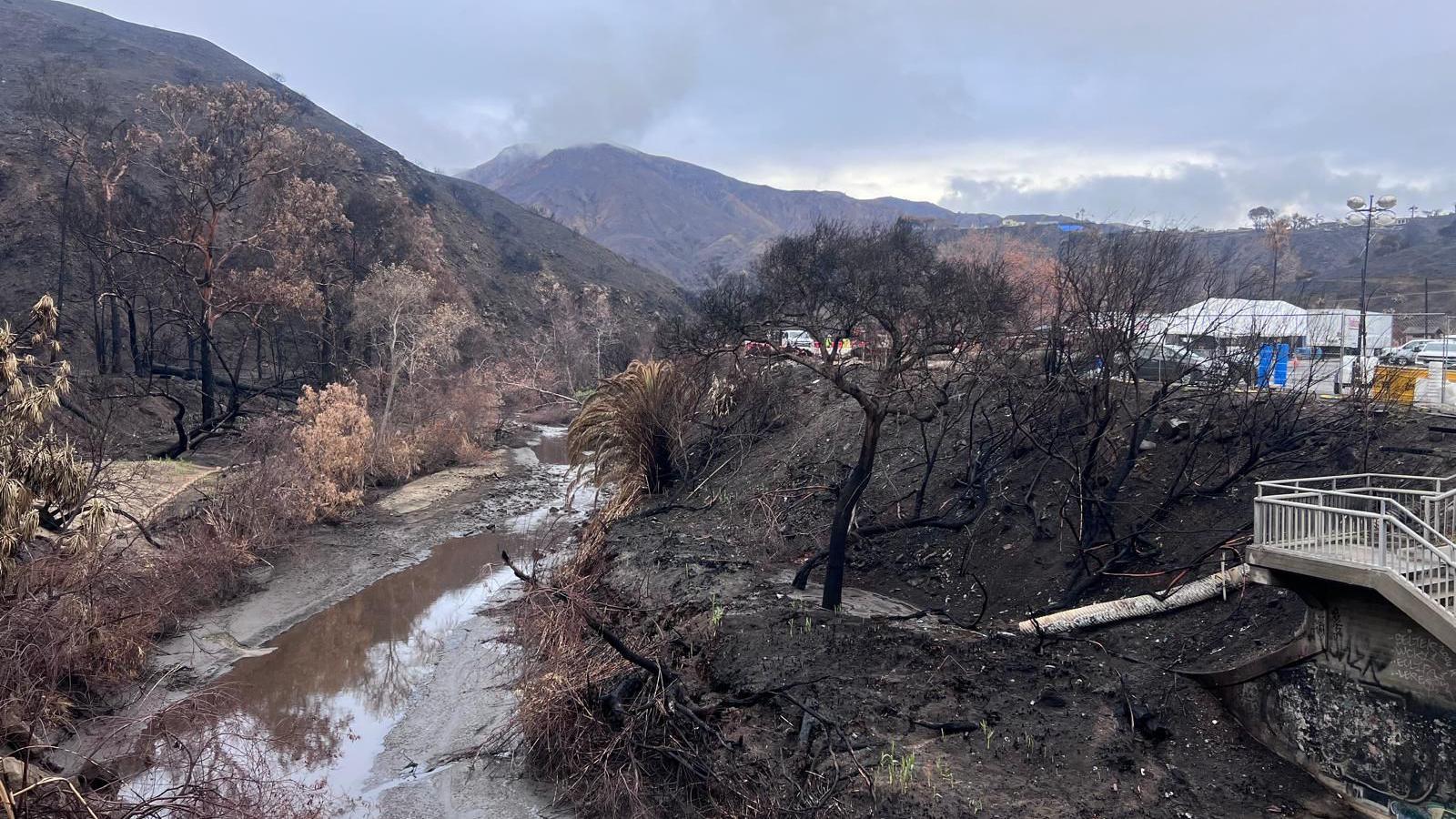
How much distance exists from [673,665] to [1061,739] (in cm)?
475

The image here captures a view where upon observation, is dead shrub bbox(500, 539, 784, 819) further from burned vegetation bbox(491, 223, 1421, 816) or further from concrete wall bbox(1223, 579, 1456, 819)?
concrete wall bbox(1223, 579, 1456, 819)

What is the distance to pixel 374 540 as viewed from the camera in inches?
938

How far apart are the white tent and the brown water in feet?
49.6

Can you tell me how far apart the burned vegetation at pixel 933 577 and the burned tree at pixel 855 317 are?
0.09 meters

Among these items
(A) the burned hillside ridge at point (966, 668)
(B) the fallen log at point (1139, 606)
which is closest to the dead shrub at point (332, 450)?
(A) the burned hillside ridge at point (966, 668)

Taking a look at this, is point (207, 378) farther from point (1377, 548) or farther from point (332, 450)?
point (1377, 548)

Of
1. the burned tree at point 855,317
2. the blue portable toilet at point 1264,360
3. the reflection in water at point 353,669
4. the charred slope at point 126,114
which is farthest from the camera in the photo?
the charred slope at point 126,114

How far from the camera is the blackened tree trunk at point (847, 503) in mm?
12727

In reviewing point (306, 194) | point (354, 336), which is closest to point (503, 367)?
point (354, 336)

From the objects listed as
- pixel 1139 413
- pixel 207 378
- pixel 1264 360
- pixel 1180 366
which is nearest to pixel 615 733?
pixel 1139 413

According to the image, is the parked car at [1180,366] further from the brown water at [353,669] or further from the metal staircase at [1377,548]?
the brown water at [353,669]

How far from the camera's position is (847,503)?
13.0 m

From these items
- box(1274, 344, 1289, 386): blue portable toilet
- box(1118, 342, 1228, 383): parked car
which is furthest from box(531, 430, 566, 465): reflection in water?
box(1274, 344, 1289, 386): blue portable toilet

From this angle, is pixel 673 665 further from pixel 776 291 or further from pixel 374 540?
pixel 374 540
